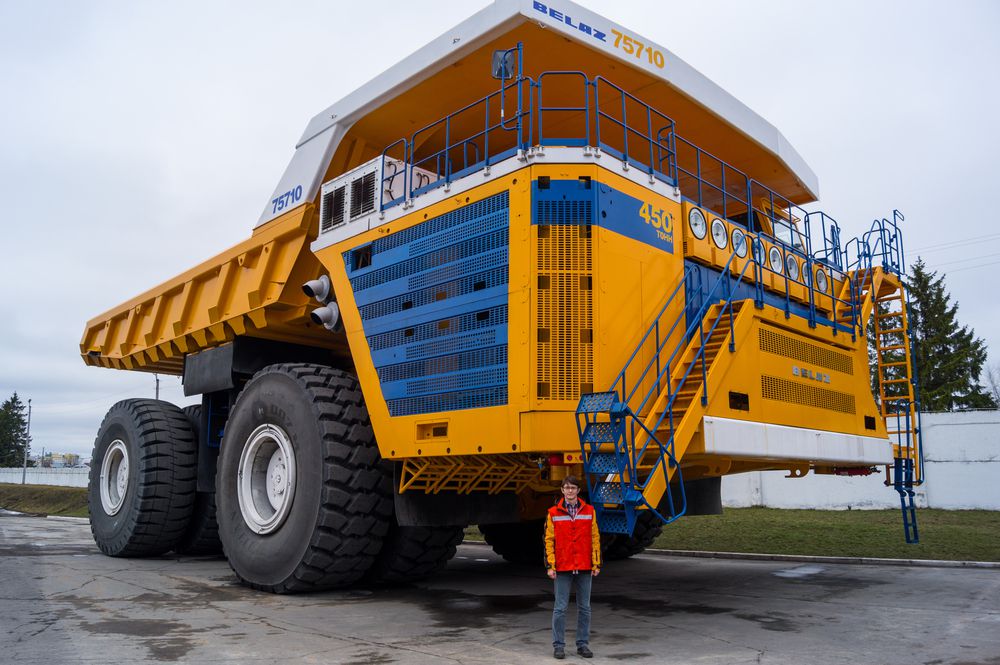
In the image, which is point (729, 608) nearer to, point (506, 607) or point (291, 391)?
point (506, 607)

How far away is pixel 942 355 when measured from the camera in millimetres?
36906

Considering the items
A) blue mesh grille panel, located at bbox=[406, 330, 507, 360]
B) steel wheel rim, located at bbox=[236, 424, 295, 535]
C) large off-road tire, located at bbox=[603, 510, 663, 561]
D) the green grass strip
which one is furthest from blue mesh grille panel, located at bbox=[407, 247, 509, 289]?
the green grass strip

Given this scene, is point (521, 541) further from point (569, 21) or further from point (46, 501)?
point (46, 501)

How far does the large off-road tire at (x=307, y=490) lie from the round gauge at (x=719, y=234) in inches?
144

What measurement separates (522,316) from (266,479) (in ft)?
12.7

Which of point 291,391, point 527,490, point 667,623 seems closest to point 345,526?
point 291,391

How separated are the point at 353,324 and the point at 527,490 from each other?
251 cm

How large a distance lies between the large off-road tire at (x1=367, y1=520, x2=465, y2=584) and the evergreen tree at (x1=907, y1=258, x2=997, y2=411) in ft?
91.8

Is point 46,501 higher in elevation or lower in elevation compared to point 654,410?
lower

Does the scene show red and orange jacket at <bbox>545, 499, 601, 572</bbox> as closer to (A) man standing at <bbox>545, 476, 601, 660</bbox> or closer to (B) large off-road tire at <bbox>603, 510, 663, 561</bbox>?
(A) man standing at <bbox>545, 476, 601, 660</bbox>

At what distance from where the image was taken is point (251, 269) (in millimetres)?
9484

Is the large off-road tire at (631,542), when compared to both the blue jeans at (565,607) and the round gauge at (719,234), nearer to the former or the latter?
the round gauge at (719,234)

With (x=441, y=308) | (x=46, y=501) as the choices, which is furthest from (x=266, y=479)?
(x=46, y=501)

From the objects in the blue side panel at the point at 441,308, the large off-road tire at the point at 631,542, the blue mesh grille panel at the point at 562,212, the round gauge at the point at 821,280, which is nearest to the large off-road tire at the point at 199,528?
the blue side panel at the point at 441,308
